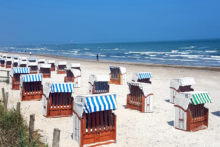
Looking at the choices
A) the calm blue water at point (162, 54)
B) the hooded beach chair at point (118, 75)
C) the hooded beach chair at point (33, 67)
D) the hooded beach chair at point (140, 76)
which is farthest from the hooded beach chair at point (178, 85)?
the calm blue water at point (162, 54)

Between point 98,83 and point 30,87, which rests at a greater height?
point 98,83

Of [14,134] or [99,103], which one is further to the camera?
[99,103]

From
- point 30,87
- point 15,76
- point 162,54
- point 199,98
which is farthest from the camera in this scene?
point 162,54

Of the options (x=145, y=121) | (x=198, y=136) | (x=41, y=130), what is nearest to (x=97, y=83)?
(x=145, y=121)

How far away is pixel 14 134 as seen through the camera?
760 cm

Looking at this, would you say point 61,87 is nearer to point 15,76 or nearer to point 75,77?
point 75,77

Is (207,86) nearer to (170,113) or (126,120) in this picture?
(170,113)

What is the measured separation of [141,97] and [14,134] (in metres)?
6.64

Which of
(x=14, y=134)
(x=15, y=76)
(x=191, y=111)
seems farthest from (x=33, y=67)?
(x=191, y=111)

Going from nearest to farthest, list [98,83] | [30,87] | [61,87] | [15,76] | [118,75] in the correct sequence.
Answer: [61,87]
[30,87]
[98,83]
[15,76]
[118,75]

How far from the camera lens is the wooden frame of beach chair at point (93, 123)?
25.9ft

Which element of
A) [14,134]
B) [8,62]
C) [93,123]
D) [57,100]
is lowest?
[14,134]

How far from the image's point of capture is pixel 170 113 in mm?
12234


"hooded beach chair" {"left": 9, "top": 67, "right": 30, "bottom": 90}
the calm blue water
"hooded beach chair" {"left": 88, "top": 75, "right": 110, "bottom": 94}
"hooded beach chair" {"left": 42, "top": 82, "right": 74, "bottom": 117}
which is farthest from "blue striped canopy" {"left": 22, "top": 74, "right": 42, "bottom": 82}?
the calm blue water
